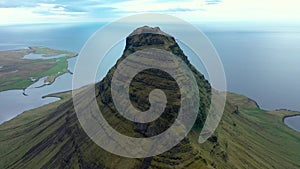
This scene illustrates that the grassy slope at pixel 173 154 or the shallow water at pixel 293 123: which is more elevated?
the grassy slope at pixel 173 154

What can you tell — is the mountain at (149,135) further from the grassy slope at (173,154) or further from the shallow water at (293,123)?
the shallow water at (293,123)

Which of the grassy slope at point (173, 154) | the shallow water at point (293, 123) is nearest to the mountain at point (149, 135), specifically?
the grassy slope at point (173, 154)

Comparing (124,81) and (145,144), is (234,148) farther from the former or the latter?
(124,81)

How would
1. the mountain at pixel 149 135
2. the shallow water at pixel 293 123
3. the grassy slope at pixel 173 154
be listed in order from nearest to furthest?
1. the mountain at pixel 149 135
2. the grassy slope at pixel 173 154
3. the shallow water at pixel 293 123

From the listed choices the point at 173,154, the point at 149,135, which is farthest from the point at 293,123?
the point at 173,154

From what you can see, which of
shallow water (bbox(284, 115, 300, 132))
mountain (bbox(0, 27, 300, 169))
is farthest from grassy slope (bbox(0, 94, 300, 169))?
shallow water (bbox(284, 115, 300, 132))

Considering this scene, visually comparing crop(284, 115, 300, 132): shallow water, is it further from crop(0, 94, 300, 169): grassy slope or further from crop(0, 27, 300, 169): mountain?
crop(0, 27, 300, 169): mountain

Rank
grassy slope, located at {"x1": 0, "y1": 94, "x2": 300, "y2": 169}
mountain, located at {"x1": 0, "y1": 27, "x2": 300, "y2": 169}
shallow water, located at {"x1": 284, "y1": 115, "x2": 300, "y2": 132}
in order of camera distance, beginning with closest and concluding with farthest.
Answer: mountain, located at {"x1": 0, "y1": 27, "x2": 300, "y2": 169} < grassy slope, located at {"x1": 0, "y1": 94, "x2": 300, "y2": 169} < shallow water, located at {"x1": 284, "y1": 115, "x2": 300, "y2": 132}

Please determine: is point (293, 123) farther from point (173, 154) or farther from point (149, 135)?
point (173, 154)
